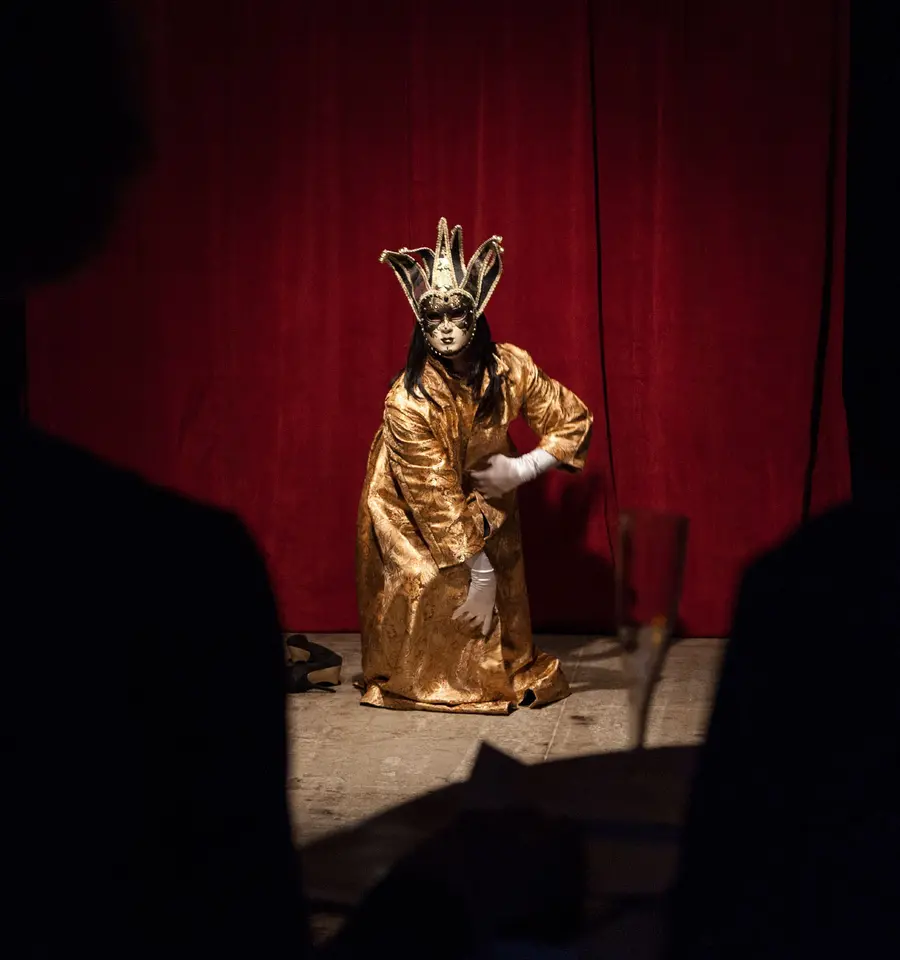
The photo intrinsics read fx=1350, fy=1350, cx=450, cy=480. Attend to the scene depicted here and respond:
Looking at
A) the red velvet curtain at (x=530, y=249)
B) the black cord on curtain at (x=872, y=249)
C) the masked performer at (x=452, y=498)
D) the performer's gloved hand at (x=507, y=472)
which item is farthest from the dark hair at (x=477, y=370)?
the black cord on curtain at (x=872, y=249)

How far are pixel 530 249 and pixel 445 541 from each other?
117 cm

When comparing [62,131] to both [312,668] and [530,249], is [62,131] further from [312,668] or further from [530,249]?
[530,249]

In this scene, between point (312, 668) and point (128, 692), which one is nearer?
point (128, 692)

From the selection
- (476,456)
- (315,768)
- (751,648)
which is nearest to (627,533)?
(751,648)

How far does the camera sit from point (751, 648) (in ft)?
1.95

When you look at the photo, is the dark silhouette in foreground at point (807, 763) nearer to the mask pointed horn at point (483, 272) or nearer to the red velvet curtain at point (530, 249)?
the mask pointed horn at point (483, 272)

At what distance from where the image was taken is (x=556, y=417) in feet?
11.6

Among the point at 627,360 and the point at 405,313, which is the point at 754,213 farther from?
the point at 405,313

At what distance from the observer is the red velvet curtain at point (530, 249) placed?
3.98 meters

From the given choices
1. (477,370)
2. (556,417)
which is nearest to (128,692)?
(477,370)

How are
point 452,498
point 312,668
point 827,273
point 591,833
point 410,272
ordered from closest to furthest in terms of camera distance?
1. point 591,833
2. point 452,498
3. point 410,272
4. point 312,668
5. point 827,273

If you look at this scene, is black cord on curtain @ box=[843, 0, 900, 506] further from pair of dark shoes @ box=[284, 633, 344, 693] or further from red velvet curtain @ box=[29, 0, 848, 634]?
pair of dark shoes @ box=[284, 633, 344, 693]

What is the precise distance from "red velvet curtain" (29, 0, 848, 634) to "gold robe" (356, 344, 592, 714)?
0.65 metres

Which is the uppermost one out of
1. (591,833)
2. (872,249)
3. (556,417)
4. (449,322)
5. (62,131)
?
(872,249)
